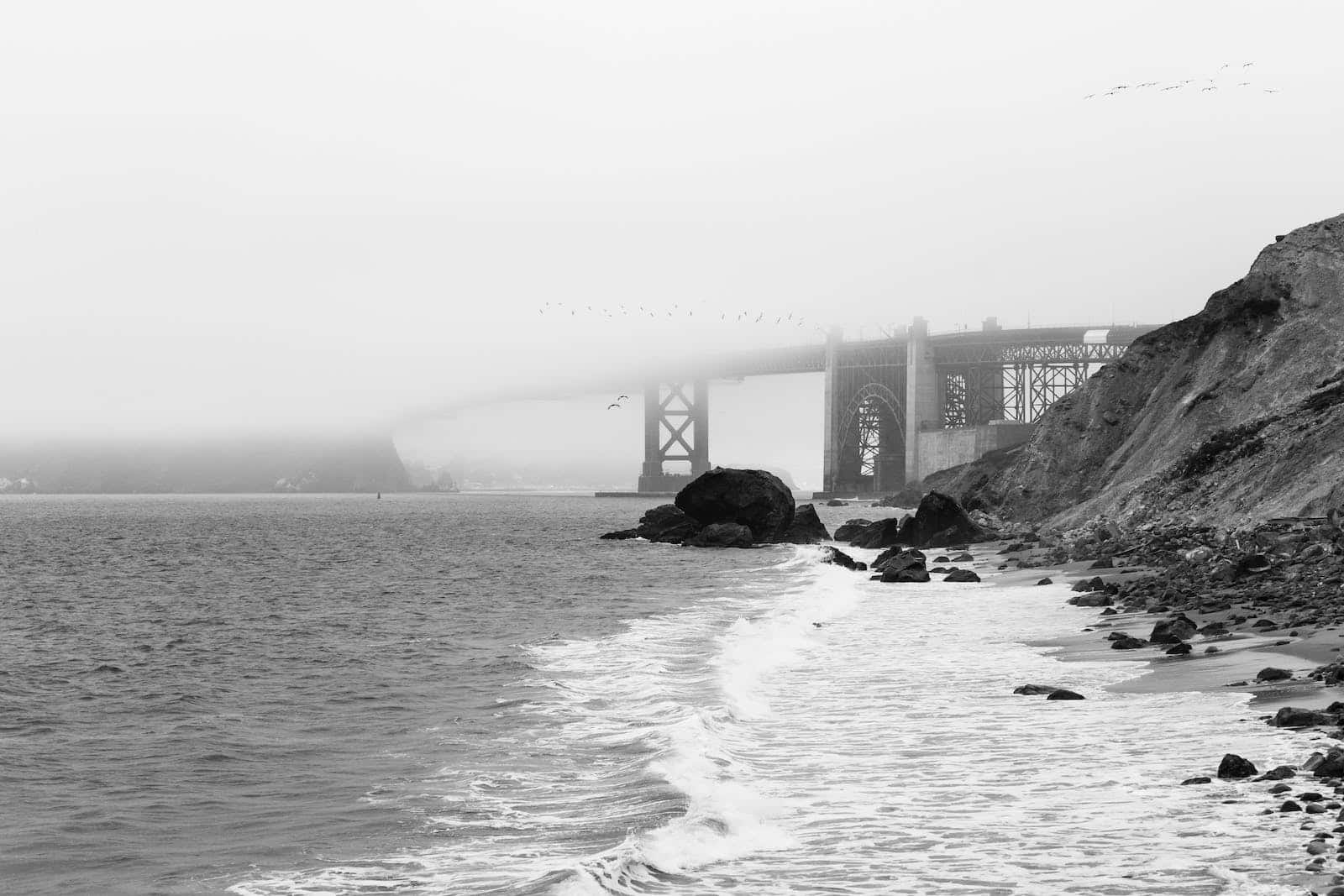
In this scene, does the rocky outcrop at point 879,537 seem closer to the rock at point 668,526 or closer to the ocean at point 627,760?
the rock at point 668,526

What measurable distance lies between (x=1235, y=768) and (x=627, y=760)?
19.0 feet

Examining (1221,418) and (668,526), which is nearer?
(1221,418)

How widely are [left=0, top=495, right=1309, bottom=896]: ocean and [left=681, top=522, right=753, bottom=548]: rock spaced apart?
3045cm

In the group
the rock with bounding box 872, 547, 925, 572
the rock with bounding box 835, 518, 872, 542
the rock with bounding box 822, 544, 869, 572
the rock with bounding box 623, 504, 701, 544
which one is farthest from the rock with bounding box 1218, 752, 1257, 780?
the rock with bounding box 623, 504, 701, 544

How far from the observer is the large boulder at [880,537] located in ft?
192

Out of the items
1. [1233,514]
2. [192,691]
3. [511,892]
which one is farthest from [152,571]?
[511,892]

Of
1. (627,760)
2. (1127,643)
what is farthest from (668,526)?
(627,760)

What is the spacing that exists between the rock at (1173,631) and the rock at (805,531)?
43.2m

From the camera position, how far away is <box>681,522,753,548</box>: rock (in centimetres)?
6084

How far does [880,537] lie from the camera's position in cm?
5912

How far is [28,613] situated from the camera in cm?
3491

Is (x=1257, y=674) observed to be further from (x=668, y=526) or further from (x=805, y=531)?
(x=668, y=526)

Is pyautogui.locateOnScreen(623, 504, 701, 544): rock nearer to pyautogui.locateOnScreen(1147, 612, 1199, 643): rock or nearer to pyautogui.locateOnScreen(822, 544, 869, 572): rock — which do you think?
pyautogui.locateOnScreen(822, 544, 869, 572): rock

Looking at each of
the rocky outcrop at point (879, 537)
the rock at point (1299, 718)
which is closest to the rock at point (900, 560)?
the rocky outcrop at point (879, 537)
